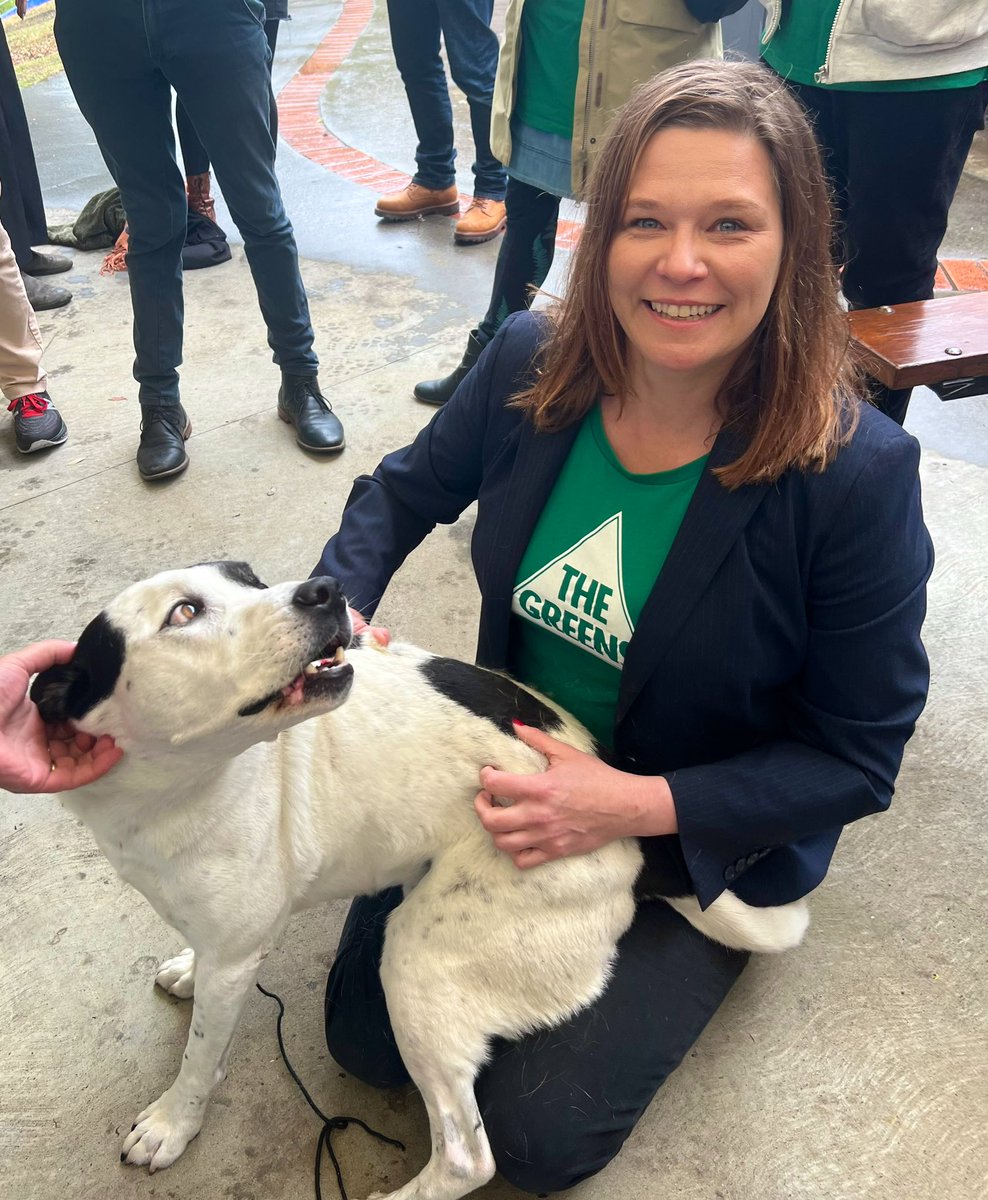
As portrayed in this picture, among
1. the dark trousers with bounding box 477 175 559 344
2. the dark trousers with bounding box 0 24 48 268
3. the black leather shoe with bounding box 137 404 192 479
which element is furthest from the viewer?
the dark trousers with bounding box 0 24 48 268

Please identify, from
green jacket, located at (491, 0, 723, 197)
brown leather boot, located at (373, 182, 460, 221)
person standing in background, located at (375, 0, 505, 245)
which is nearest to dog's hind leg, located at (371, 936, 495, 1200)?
green jacket, located at (491, 0, 723, 197)

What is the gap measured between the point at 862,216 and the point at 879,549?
4.34ft

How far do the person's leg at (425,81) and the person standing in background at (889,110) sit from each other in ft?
8.62

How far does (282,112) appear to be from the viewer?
21.8ft

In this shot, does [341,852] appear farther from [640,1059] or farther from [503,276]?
[503,276]

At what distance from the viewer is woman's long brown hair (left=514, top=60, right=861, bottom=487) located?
3.96ft

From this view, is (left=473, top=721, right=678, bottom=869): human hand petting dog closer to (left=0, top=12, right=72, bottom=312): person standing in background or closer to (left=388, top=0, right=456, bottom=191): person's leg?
(left=0, top=12, right=72, bottom=312): person standing in background

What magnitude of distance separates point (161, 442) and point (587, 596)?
2.20 meters

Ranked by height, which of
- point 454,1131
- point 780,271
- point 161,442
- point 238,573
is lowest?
point 161,442

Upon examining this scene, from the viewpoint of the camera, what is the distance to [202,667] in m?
1.15

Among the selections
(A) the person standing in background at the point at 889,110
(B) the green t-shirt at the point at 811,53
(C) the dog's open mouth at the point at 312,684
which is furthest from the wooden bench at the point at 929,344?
(C) the dog's open mouth at the point at 312,684

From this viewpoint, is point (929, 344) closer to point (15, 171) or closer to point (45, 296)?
point (45, 296)

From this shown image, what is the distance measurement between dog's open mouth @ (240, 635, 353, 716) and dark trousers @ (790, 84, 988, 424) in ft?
4.88

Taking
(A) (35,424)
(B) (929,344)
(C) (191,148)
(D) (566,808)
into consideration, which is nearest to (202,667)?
(D) (566,808)
